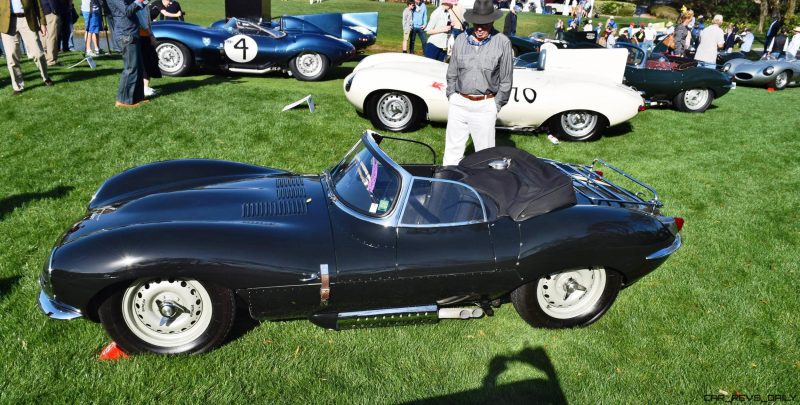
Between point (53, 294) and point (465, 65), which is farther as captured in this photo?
point (465, 65)

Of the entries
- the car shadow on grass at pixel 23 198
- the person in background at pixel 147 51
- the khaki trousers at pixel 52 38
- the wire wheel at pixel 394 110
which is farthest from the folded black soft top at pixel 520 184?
the khaki trousers at pixel 52 38

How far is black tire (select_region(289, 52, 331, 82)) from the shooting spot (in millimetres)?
11496

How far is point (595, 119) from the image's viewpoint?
844 centimetres

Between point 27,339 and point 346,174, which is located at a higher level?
point 346,174

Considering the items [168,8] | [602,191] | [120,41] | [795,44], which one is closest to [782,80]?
[795,44]

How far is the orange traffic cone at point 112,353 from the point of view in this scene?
3488mm

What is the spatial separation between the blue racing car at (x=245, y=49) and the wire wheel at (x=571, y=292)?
28.3 ft

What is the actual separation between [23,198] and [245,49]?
6.11m

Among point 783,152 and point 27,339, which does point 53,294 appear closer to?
point 27,339

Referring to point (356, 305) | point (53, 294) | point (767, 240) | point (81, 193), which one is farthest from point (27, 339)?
point (767, 240)

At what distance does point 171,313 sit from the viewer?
3422mm

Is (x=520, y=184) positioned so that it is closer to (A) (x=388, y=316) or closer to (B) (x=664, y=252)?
(B) (x=664, y=252)

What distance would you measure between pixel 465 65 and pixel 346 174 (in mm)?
2162

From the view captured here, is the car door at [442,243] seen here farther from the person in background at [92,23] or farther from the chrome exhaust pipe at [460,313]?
the person in background at [92,23]
